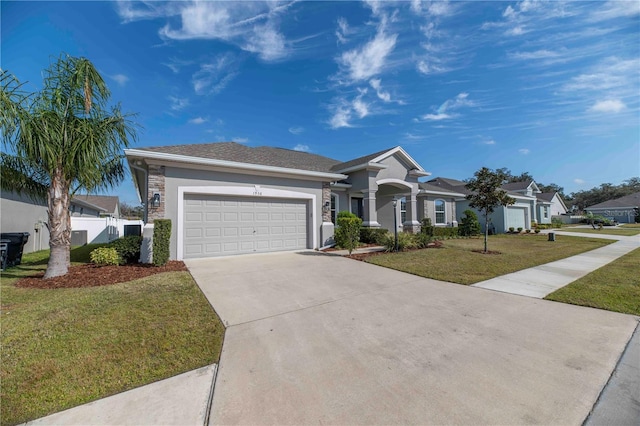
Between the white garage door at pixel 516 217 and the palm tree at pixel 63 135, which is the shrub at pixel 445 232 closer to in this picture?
the white garage door at pixel 516 217

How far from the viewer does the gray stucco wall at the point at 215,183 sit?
8633 millimetres

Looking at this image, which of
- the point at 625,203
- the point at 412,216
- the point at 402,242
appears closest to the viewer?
the point at 402,242

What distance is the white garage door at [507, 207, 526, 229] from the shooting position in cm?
2314

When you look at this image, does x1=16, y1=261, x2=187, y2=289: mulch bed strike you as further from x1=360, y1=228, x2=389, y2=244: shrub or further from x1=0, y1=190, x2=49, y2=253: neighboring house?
x1=360, y1=228, x2=389, y2=244: shrub

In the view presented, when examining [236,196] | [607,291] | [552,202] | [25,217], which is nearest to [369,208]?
[236,196]

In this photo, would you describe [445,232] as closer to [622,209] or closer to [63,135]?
[63,135]

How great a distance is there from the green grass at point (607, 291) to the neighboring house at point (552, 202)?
31.8m

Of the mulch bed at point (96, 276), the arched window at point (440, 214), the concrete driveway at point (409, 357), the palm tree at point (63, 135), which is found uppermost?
the palm tree at point (63, 135)

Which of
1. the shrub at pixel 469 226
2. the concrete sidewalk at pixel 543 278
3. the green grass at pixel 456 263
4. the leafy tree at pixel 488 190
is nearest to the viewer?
the concrete sidewalk at pixel 543 278

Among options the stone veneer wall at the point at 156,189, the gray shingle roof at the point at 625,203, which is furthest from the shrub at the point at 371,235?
the gray shingle roof at the point at 625,203

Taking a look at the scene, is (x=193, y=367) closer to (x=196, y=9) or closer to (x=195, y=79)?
(x=196, y=9)

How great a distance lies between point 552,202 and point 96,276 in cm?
5067

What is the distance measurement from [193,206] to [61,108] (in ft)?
13.7

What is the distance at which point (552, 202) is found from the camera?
36.9 metres
